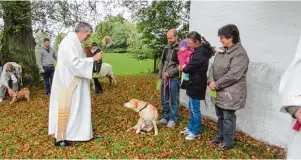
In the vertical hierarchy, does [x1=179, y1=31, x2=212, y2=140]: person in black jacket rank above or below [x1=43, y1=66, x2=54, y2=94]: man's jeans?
above

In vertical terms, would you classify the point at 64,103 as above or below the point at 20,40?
below

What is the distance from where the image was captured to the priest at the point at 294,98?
205cm

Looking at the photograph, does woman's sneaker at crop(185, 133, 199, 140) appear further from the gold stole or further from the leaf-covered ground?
the gold stole

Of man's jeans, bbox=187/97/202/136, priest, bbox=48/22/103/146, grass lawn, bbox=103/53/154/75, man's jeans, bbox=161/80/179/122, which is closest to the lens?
priest, bbox=48/22/103/146

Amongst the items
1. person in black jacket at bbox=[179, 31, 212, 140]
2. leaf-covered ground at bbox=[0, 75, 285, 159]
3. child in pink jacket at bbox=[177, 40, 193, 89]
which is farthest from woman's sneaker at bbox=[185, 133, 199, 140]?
child in pink jacket at bbox=[177, 40, 193, 89]

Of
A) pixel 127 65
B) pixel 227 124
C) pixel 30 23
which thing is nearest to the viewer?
pixel 227 124

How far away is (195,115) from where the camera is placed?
494 centimetres

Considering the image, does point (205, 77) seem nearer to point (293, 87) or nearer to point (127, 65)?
point (293, 87)

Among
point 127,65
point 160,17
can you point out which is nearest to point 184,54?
point 160,17

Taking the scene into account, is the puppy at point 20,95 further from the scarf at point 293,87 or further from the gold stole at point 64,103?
the scarf at point 293,87

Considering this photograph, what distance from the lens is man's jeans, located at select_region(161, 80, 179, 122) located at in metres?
5.50

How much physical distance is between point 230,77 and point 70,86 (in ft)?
7.90

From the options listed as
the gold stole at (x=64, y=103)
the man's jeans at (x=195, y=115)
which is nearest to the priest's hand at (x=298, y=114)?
the man's jeans at (x=195, y=115)

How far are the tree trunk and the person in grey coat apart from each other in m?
6.66
